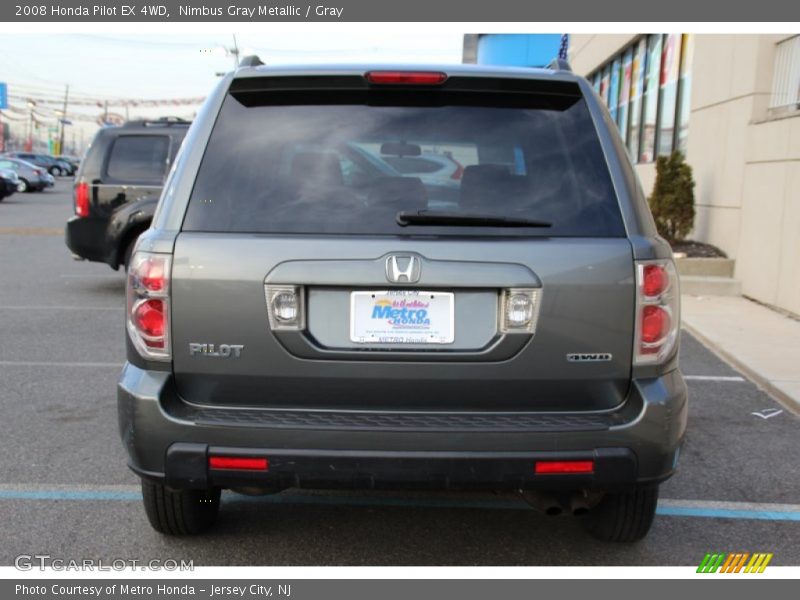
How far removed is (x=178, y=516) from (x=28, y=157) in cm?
6237

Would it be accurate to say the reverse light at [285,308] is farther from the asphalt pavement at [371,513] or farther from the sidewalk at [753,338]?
the sidewalk at [753,338]

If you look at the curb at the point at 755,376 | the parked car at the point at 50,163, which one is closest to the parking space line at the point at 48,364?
the curb at the point at 755,376

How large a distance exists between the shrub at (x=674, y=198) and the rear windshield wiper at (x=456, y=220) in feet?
31.7

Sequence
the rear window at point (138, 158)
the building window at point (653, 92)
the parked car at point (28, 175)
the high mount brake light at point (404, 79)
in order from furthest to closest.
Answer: the parked car at point (28, 175) → the building window at point (653, 92) → the rear window at point (138, 158) → the high mount brake light at point (404, 79)

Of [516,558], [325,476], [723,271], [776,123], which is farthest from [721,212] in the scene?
[325,476]

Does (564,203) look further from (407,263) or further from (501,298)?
(407,263)

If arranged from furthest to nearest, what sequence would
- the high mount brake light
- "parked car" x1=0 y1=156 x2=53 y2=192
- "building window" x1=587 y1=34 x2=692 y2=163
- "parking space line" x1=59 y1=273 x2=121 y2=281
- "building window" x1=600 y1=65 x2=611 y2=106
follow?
"parked car" x1=0 y1=156 x2=53 y2=192
"building window" x1=600 y1=65 x2=611 y2=106
"building window" x1=587 y1=34 x2=692 y2=163
"parking space line" x1=59 y1=273 x2=121 y2=281
the high mount brake light

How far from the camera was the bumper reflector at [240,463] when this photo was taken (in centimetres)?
285

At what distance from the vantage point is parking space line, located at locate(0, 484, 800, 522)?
13.2 ft

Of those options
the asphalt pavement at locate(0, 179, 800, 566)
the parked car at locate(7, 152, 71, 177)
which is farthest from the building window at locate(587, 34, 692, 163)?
the parked car at locate(7, 152, 71, 177)

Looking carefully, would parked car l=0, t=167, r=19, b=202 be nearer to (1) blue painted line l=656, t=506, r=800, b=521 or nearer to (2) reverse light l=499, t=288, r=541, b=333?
(1) blue painted line l=656, t=506, r=800, b=521

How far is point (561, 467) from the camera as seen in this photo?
2.86m

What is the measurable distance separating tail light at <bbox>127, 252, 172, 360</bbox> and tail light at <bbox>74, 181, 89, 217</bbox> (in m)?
7.63

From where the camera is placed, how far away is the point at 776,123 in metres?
10.2
